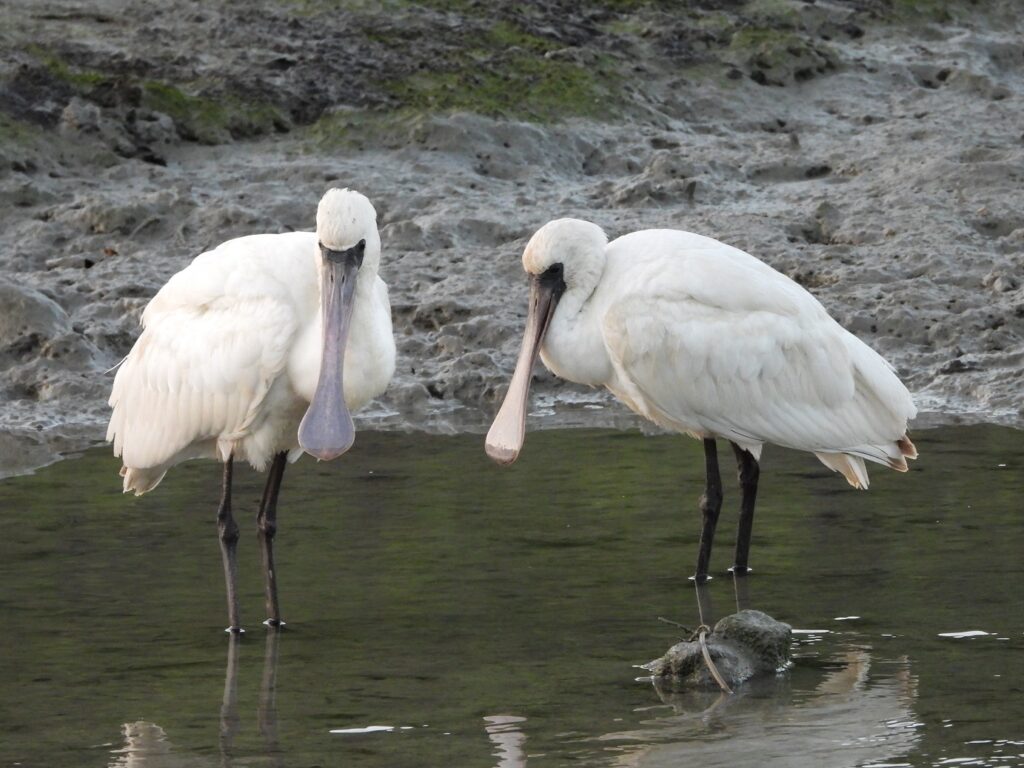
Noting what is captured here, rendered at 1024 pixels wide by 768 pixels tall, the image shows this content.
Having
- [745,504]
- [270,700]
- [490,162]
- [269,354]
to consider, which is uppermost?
[490,162]

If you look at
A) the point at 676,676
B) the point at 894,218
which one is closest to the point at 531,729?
the point at 676,676

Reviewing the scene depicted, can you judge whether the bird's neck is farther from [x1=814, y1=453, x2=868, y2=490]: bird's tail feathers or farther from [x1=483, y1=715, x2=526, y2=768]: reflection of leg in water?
[x1=483, y1=715, x2=526, y2=768]: reflection of leg in water

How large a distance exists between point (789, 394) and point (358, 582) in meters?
1.98

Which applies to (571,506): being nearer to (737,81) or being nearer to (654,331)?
(654,331)

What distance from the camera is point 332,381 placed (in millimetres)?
7359

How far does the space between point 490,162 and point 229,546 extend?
6.95 meters

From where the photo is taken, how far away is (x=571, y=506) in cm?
908

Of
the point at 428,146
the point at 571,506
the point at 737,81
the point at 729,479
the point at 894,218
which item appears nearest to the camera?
the point at 571,506

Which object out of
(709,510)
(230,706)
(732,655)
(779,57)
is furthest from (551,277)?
(779,57)

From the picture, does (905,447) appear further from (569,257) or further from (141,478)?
(141,478)

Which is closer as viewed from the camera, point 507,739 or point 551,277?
point 507,739

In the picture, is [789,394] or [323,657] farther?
[789,394]

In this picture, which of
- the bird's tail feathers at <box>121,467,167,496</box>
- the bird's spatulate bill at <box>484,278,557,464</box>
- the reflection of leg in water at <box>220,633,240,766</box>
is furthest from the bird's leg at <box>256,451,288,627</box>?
the bird's spatulate bill at <box>484,278,557,464</box>

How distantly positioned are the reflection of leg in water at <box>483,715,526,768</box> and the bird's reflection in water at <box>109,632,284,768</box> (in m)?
0.63
